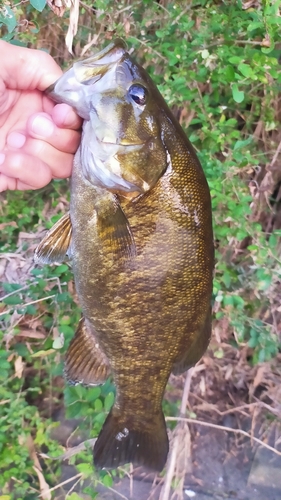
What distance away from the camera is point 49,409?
2.12 metres

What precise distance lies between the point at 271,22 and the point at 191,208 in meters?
0.65

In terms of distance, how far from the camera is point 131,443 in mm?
1309

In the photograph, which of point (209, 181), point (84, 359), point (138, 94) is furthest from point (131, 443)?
point (138, 94)

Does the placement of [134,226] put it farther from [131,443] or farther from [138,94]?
[131,443]

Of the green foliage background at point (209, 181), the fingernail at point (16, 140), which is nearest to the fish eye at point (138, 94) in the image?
the fingernail at point (16, 140)

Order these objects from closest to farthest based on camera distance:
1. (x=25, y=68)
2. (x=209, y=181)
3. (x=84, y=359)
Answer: (x=25, y=68), (x=84, y=359), (x=209, y=181)

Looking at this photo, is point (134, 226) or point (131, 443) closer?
point (134, 226)

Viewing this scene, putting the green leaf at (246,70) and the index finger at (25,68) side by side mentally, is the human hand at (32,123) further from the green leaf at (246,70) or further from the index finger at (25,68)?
the green leaf at (246,70)

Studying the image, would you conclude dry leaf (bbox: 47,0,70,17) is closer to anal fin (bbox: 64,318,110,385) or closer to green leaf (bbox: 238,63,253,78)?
green leaf (bbox: 238,63,253,78)

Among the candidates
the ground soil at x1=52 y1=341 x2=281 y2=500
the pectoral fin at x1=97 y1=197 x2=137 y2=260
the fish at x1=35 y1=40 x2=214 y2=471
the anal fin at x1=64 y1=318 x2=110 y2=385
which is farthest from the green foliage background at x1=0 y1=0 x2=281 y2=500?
the pectoral fin at x1=97 y1=197 x2=137 y2=260

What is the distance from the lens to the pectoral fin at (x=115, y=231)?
1026 millimetres

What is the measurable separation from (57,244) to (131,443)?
68cm

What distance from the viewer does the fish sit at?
0.99 meters

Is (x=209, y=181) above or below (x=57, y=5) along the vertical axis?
below
